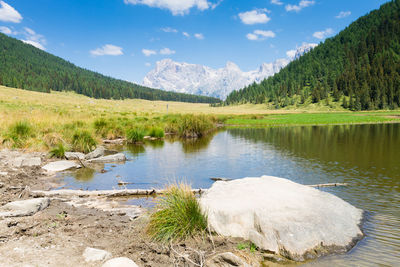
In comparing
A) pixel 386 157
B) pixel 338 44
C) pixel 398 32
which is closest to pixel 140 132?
pixel 386 157

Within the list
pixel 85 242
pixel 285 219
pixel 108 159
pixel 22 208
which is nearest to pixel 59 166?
→ pixel 108 159

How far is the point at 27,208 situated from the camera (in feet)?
25.7

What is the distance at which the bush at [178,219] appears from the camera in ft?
21.4

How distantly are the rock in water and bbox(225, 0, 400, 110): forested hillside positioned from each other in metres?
108

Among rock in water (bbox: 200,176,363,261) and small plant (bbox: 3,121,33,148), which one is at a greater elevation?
small plant (bbox: 3,121,33,148)

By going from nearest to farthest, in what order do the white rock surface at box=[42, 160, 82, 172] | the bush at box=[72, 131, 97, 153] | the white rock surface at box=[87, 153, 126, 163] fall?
1. the white rock surface at box=[42, 160, 82, 172]
2. the white rock surface at box=[87, 153, 126, 163]
3. the bush at box=[72, 131, 97, 153]

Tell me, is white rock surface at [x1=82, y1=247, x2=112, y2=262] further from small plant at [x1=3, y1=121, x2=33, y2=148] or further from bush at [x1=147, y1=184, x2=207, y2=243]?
small plant at [x1=3, y1=121, x2=33, y2=148]

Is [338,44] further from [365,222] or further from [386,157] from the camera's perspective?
[365,222]

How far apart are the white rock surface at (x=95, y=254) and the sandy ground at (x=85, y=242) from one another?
11 centimetres

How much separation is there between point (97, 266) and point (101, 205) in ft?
15.1

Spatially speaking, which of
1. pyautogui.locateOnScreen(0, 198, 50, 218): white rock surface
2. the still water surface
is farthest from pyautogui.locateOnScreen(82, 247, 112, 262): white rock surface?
the still water surface

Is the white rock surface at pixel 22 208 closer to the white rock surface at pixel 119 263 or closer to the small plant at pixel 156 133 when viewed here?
the white rock surface at pixel 119 263

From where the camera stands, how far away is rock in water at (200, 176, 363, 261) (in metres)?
6.36

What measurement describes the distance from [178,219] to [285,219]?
2.71 meters
